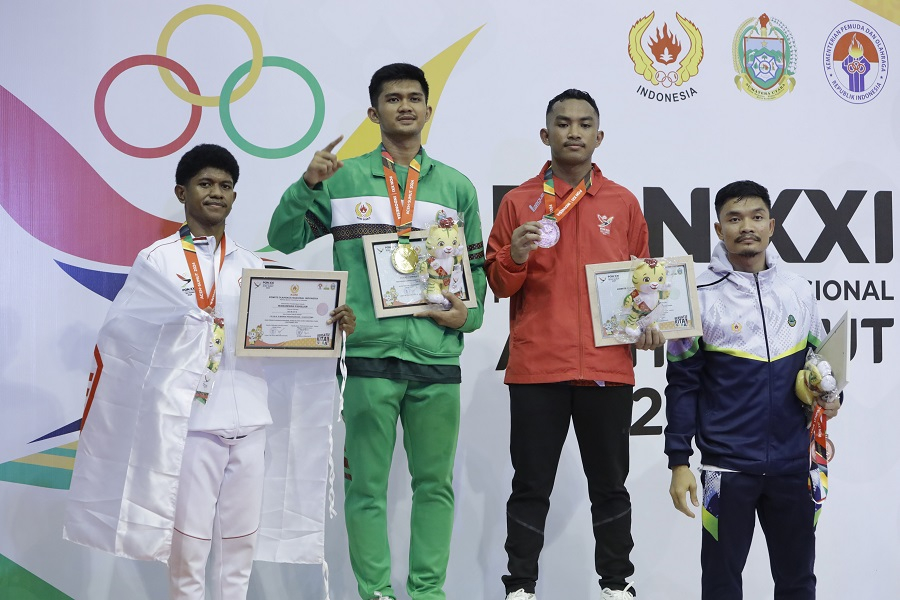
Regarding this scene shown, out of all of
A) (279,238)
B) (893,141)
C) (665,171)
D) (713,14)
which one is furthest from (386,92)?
(893,141)

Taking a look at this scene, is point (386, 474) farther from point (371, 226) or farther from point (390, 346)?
point (371, 226)

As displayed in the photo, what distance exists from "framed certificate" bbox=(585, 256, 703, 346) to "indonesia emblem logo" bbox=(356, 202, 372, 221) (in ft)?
2.56

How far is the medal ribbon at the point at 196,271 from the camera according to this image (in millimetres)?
2805

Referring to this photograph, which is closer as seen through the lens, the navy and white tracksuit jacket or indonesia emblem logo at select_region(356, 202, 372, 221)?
the navy and white tracksuit jacket

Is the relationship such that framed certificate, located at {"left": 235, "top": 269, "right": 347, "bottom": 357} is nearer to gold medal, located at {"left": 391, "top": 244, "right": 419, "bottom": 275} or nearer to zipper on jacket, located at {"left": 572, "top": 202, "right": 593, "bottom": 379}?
gold medal, located at {"left": 391, "top": 244, "right": 419, "bottom": 275}

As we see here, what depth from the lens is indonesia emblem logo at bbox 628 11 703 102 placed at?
420cm

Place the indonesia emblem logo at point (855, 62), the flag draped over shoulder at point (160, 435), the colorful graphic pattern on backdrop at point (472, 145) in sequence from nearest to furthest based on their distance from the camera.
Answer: the flag draped over shoulder at point (160, 435) < the colorful graphic pattern on backdrop at point (472, 145) < the indonesia emblem logo at point (855, 62)

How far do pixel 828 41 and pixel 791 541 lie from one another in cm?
273

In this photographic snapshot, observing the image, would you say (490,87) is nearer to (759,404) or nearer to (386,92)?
(386,92)

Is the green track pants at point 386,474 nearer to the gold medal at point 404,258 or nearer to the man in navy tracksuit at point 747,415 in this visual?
the gold medal at point 404,258

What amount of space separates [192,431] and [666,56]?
2.88 meters

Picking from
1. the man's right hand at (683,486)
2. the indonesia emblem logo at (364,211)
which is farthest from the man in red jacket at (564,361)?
the indonesia emblem logo at (364,211)

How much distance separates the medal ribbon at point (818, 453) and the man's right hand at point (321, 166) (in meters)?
1.79

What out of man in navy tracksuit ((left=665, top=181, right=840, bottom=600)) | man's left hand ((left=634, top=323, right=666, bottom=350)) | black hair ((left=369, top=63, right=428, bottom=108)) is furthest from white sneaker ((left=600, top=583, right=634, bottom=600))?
black hair ((left=369, top=63, right=428, bottom=108))
